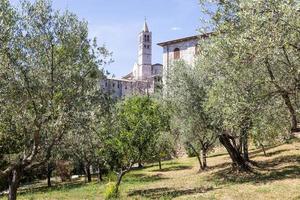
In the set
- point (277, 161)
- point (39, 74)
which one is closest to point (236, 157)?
point (277, 161)

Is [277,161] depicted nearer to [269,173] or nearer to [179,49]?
[269,173]

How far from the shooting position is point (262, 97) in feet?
59.0

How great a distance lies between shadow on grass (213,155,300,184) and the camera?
30172mm

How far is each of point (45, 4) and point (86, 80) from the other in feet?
13.2

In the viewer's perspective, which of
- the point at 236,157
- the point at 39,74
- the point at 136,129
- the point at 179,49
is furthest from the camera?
the point at 179,49

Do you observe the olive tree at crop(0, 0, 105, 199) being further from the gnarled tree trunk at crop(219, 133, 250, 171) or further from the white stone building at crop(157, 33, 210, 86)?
the white stone building at crop(157, 33, 210, 86)

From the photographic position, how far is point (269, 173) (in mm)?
32812

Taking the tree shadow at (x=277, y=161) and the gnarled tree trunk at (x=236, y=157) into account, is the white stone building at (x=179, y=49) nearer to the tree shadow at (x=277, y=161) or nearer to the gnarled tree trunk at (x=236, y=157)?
the tree shadow at (x=277, y=161)

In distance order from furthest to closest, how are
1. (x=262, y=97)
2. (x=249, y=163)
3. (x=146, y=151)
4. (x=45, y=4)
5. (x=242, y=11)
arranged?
1. (x=249, y=163)
2. (x=146, y=151)
3. (x=45, y=4)
4. (x=262, y=97)
5. (x=242, y=11)

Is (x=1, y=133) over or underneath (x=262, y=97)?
underneath

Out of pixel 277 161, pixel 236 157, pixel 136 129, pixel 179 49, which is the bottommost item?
pixel 277 161

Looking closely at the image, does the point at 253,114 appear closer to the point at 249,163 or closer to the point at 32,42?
the point at 32,42

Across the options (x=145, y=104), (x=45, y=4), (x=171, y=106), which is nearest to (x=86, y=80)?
(x=45, y=4)

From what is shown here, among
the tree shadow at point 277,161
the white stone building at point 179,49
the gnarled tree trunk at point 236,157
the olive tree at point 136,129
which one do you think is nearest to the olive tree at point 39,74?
the olive tree at point 136,129
